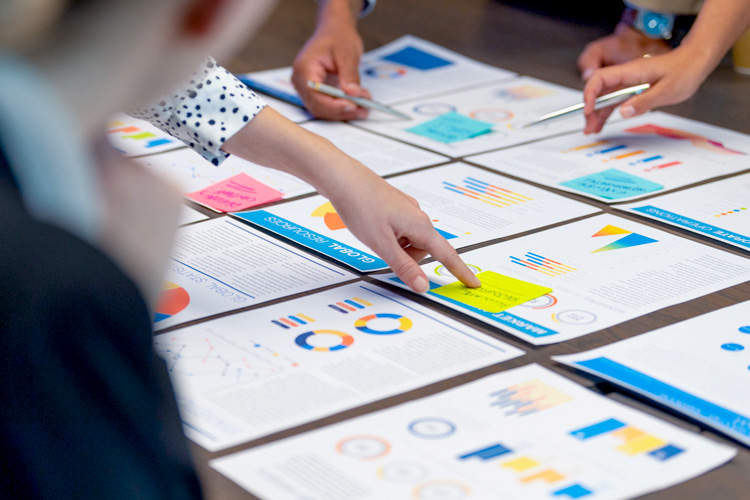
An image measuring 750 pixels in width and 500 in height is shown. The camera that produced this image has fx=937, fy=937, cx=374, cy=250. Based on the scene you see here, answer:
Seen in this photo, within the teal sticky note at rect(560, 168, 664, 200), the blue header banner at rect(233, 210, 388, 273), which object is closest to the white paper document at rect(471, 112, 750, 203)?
the teal sticky note at rect(560, 168, 664, 200)

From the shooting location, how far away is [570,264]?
91 centimetres

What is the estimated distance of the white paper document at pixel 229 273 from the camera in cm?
81

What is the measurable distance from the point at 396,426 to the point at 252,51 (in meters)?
1.25

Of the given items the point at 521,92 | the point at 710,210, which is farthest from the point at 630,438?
the point at 521,92

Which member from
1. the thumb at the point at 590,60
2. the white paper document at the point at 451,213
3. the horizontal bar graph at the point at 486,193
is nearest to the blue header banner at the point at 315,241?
the white paper document at the point at 451,213

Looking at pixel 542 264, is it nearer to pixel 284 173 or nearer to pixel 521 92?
pixel 284 173

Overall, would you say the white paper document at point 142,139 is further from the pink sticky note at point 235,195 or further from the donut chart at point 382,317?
the donut chart at point 382,317

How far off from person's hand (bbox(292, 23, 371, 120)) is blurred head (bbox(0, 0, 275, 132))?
115 centimetres

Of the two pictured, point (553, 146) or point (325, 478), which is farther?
point (553, 146)

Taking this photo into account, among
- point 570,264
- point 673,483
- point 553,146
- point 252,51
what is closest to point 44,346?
point 673,483

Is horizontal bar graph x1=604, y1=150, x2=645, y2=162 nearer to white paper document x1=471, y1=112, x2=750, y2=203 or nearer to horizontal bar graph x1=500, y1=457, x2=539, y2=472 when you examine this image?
white paper document x1=471, y1=112, x2=750, y2=203

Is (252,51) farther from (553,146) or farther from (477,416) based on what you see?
(477,416)

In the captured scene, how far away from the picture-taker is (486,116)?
1419mm

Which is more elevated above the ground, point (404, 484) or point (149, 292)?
point (149, 292)
